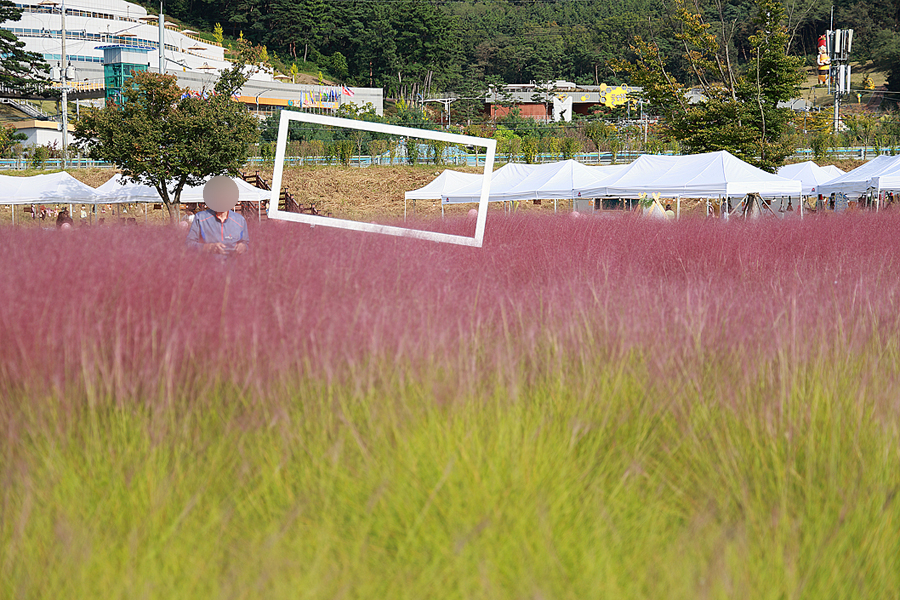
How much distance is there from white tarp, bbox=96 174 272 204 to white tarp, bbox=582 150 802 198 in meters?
8.52

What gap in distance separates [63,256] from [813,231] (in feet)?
23.8

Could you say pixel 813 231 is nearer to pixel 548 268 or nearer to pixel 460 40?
pixel 548 268

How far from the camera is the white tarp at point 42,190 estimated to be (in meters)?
18.2

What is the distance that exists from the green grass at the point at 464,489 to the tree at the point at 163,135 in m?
19.1

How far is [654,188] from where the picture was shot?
1584 centimetres

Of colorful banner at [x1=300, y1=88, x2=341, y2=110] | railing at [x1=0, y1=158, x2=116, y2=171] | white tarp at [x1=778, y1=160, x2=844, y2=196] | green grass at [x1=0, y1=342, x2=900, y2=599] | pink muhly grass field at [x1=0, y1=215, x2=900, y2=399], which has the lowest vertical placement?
green grass at [x1=0, y1=342, x2=900, y2=599]

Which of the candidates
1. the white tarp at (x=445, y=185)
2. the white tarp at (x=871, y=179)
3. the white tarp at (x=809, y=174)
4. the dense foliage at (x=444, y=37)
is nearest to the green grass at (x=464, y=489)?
the white tarp at (x=871, y=179)

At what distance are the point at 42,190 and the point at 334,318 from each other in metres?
18.5

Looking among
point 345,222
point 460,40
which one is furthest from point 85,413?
point 460,40

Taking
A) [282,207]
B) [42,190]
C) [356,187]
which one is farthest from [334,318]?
[356,187]

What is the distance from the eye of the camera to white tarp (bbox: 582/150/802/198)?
1495cm

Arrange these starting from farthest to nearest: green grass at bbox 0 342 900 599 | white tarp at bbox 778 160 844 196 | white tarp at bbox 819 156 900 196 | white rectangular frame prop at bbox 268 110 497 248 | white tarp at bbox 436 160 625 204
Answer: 1. white tarp at bbox 778 160 844 196
2. white tarp at bbox 436 160 625 204
3. white tarp at bbox 819 156 900 196
4. white rectangular frame prop at bbox 268 110 497 248
5. green grass at bbox 0 342 900 599

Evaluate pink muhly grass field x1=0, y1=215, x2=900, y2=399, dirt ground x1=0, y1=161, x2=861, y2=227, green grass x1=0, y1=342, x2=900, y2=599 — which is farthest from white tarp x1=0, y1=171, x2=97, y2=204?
green grass x1=0, y1=342, x2=900, y2=599

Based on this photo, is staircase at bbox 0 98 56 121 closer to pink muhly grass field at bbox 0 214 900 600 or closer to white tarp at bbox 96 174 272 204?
white tarp at bbox 96 174 272 204
